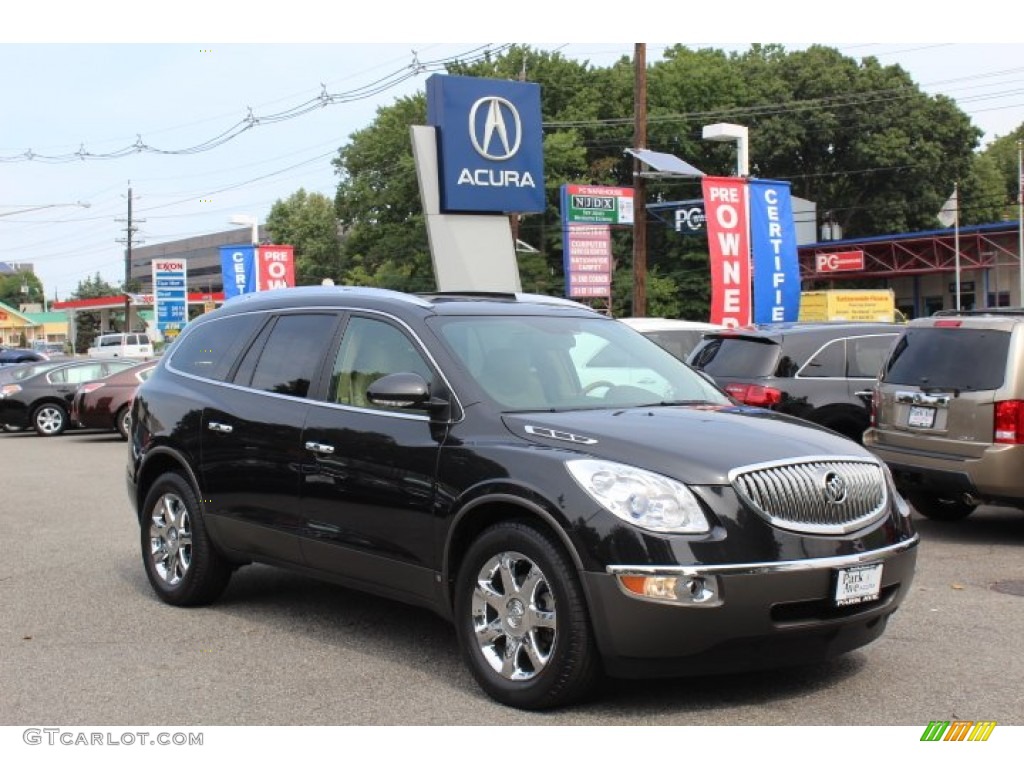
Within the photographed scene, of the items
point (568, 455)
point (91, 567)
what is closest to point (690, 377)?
point (568, 455)

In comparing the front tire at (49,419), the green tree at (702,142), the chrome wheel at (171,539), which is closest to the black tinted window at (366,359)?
the chrome wheel at (171,539)

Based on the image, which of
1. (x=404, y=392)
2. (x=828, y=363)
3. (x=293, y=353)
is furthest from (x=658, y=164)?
(x=404, y=392)

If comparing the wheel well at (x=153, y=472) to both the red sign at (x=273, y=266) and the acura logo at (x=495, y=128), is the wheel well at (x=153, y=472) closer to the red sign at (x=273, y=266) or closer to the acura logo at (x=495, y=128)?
the acura logo at (x=495, y=128)

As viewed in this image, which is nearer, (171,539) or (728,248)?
(171,539)

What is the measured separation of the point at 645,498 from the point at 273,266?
99.0ft

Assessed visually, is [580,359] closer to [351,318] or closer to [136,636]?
[351,318]

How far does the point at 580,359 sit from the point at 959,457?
422 cm

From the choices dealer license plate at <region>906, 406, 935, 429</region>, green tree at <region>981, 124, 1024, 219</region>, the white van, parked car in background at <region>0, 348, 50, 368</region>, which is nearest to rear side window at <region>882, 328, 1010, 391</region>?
dealer license plate at <region>906, 406, 935, 429</region>

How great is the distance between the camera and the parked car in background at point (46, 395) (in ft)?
79.5

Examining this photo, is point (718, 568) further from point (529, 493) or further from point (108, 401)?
point (108, 401)

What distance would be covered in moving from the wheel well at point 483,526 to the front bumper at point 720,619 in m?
0.26

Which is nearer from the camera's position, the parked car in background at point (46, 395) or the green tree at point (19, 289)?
the parked car in background at point (46, 395)

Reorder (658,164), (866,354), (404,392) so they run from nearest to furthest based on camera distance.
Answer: (404,392)
(866,354)
(658,164)

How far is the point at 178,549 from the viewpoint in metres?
7.16
